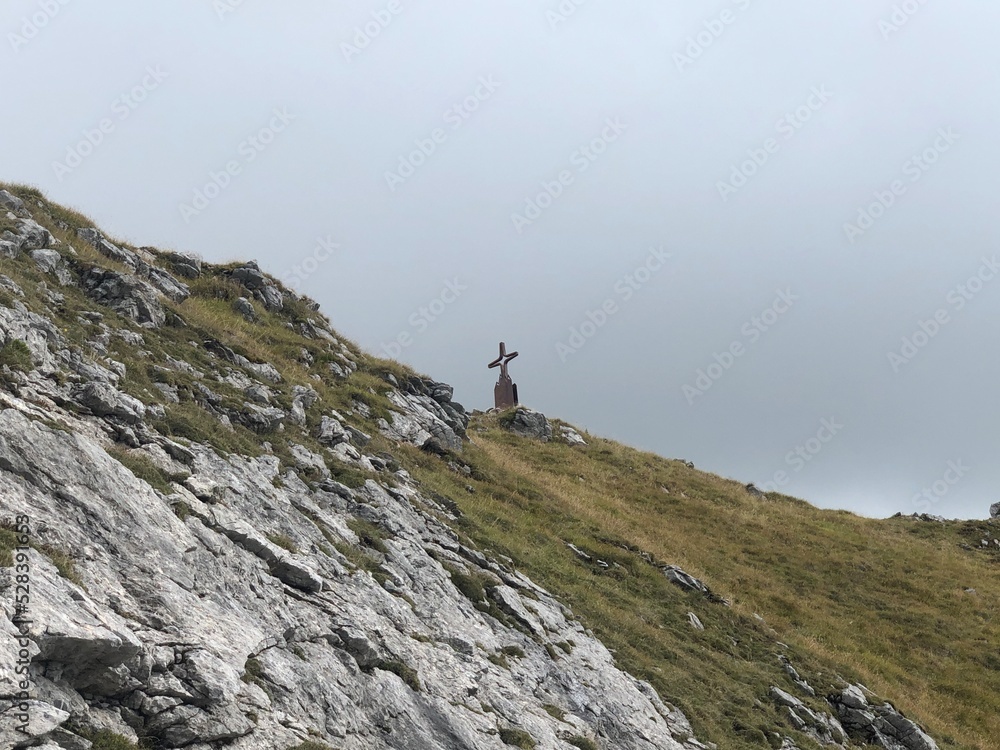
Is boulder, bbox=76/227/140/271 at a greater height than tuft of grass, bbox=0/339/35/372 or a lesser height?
greater

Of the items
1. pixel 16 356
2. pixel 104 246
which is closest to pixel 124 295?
pixel 104 246

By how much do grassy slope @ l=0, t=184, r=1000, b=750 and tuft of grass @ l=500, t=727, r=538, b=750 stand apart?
6395 millimetres

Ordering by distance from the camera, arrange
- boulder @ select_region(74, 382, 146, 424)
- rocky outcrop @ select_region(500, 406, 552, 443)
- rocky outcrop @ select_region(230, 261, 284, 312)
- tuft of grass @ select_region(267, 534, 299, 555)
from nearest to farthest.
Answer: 1. tuft of grass @ select_region(267, 534, 299, 555)
2. boulder @ select_region(74, 382, 146, 424)
3. rocky outcrop @ select_region(230, 261, 284, 312)
4. rocky outcrop @ select_region(500, 406, 552, 443)

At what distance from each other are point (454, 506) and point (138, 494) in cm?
1273

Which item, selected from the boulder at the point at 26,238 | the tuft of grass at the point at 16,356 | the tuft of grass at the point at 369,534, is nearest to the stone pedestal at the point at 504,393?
the boulder at the point at 26,238

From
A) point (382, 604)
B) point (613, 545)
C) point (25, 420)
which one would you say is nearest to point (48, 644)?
point (25, 420)

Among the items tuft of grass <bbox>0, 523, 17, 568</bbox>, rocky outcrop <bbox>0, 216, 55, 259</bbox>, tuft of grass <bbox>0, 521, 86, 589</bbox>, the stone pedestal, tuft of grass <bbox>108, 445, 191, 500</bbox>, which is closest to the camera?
tuft of grass <bbox>0, 523, 17, 568</bbox>

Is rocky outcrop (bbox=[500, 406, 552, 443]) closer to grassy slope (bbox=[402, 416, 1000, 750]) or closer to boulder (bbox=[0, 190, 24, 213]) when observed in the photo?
grassy slope (bbox=[402, 416, 1000, 750])

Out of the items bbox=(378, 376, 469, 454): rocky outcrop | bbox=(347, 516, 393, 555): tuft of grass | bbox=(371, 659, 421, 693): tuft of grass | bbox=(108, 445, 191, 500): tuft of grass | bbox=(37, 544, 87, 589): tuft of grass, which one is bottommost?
bbox=(37, 544, 87, 589): tuft of grass

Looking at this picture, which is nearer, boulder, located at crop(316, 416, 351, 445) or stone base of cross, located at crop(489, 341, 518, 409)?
boulder, located at crop(316, 416, 351, 445)

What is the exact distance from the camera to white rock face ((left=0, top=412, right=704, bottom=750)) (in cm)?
887

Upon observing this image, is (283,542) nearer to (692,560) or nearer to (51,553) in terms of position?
(51,553)

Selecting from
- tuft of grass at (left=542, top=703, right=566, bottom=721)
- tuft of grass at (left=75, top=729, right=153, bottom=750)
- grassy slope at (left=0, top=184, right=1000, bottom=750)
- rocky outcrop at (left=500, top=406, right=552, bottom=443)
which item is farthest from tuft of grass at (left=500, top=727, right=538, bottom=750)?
rocky outcrop at (left=500, top=406, right=552, bottom=443)

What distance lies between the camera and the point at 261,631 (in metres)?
11.8
